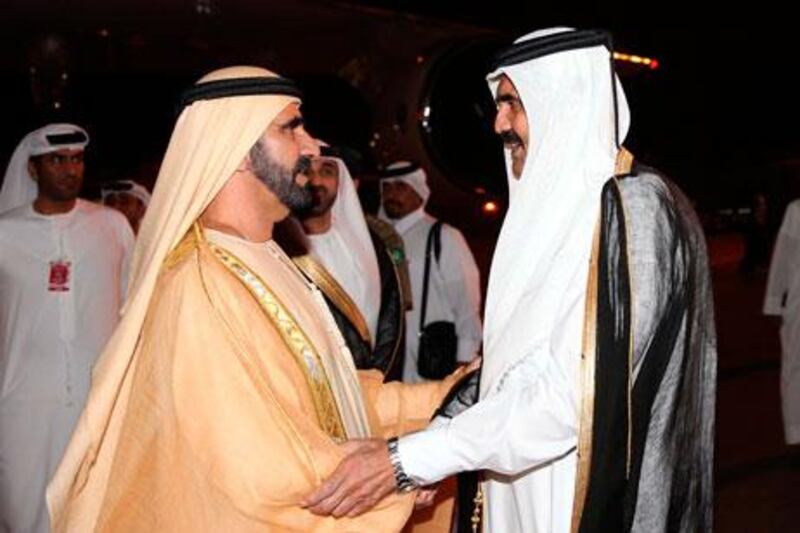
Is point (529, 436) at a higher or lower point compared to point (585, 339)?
lower

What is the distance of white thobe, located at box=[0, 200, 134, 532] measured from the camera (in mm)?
4750

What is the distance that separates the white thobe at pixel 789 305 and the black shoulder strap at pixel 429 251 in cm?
202

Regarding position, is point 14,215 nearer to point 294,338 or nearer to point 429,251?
point 429,251

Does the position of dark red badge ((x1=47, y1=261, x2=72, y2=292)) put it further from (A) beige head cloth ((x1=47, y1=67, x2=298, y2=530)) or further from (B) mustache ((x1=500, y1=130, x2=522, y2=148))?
(B) mustache ((x1=500, y1=130, x2=522, y2=148))

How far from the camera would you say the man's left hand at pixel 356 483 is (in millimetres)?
2457

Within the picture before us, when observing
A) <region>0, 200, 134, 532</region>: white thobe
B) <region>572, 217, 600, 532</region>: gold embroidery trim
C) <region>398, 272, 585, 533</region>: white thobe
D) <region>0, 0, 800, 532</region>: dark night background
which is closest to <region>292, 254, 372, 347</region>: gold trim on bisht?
<region>0, 200, 134, 532</region>: white thobe

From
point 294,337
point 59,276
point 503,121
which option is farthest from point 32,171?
point 503,121

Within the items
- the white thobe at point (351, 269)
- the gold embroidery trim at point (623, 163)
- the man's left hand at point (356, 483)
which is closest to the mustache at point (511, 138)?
the gold embroidery trim at point (623, 163)

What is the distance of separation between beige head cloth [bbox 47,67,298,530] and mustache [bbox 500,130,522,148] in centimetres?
52

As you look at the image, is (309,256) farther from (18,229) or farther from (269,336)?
(269,336)

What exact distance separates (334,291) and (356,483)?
1.72 m

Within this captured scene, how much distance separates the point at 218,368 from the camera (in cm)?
243

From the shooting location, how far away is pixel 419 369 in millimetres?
5648

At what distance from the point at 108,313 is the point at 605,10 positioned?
1302cm
